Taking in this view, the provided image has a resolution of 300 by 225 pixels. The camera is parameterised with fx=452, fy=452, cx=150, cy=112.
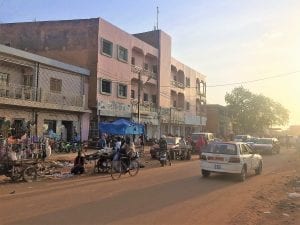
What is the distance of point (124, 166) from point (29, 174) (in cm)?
389

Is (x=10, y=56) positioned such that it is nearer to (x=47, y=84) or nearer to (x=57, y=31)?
(x=47, y=84)

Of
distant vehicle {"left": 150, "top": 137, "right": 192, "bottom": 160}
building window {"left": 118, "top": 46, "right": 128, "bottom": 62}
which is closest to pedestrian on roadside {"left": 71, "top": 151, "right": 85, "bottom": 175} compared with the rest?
distant vehicle {"left": 150, "top": 137, "right": 192, "bottom": 160}

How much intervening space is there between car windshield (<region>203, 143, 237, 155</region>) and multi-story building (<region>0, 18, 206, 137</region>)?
61.3ft

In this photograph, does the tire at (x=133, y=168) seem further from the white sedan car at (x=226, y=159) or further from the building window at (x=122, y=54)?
the building window at (x=122, y=54)

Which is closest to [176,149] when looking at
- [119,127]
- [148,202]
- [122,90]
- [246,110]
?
[119,127]

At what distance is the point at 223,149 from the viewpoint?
18531 mm

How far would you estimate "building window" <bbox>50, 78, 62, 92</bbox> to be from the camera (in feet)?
104

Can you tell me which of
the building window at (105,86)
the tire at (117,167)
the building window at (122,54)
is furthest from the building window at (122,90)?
the tire at (117,167)

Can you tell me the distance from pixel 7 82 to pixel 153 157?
10695 mm

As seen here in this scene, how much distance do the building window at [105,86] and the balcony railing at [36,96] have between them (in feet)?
12.5

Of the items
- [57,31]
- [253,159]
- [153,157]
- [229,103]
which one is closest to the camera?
[253,159]

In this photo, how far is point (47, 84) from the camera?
31.1m

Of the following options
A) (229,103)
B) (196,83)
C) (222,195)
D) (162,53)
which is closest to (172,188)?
(222,195)

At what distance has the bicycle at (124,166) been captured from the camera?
18.4 metres
